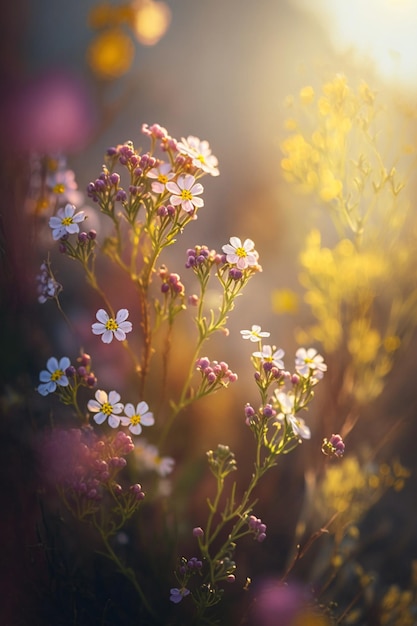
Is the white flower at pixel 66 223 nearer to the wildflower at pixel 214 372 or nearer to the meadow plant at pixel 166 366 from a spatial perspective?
the meadow plant at pixel 166 366

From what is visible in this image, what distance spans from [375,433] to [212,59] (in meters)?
3.20

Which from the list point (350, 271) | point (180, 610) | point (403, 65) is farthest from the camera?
point (350, 271)

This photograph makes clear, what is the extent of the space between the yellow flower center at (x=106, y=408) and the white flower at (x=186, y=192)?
516 mm

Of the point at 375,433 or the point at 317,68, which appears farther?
the point at 375,433

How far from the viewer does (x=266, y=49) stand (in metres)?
4.39

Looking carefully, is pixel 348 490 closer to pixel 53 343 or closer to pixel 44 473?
pixel 44 473

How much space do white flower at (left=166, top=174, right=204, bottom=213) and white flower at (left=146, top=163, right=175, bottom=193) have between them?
36 mm

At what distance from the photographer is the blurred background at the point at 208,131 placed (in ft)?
6.64

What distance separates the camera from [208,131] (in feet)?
14.0

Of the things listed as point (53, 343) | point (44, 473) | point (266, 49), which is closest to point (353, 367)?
point (44, 473)

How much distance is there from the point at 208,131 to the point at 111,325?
10.7 ft

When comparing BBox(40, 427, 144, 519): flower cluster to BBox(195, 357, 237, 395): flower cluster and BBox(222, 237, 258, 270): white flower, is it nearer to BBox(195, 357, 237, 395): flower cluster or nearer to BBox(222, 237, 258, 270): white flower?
BBox(195, 357, 237, 395): flower cluster

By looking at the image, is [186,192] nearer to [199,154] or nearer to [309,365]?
[199,154]

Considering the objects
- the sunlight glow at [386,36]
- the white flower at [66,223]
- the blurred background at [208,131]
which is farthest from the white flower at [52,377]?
the sunlight glow at [386,36]
